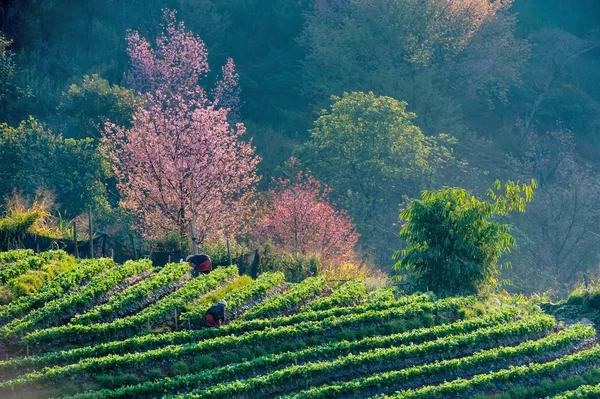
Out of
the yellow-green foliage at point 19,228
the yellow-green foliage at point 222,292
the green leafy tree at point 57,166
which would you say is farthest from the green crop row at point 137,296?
the green leafy tree at point 57,166

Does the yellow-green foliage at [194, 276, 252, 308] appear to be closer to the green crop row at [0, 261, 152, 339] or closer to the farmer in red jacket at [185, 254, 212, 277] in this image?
the farmer in red jacket at [185, 254, 212, 277]

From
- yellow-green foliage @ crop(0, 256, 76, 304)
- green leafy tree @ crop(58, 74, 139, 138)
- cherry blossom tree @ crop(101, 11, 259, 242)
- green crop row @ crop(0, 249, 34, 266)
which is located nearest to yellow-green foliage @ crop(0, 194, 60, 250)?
green crop row @ crop(0, 249, 34, 266)

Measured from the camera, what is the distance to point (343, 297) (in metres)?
28.6

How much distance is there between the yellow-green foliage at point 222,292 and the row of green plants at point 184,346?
238 cm

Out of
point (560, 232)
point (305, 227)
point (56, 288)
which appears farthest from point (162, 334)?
point (560, 232)

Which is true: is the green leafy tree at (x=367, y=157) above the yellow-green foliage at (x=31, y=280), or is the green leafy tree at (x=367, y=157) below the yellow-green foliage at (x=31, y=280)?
above

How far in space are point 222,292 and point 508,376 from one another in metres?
9.99

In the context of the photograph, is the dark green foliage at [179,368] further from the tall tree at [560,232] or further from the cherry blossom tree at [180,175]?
the tall tree at [560,232]

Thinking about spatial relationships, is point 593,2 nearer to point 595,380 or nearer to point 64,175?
point 64,175

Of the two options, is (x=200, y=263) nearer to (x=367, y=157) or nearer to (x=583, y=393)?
(x=583, y=393)

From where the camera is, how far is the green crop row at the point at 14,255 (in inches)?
1152

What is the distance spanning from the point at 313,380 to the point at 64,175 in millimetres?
26993

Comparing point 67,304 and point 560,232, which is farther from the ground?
point 560,232

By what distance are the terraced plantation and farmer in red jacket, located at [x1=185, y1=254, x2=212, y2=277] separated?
17.7 inches
